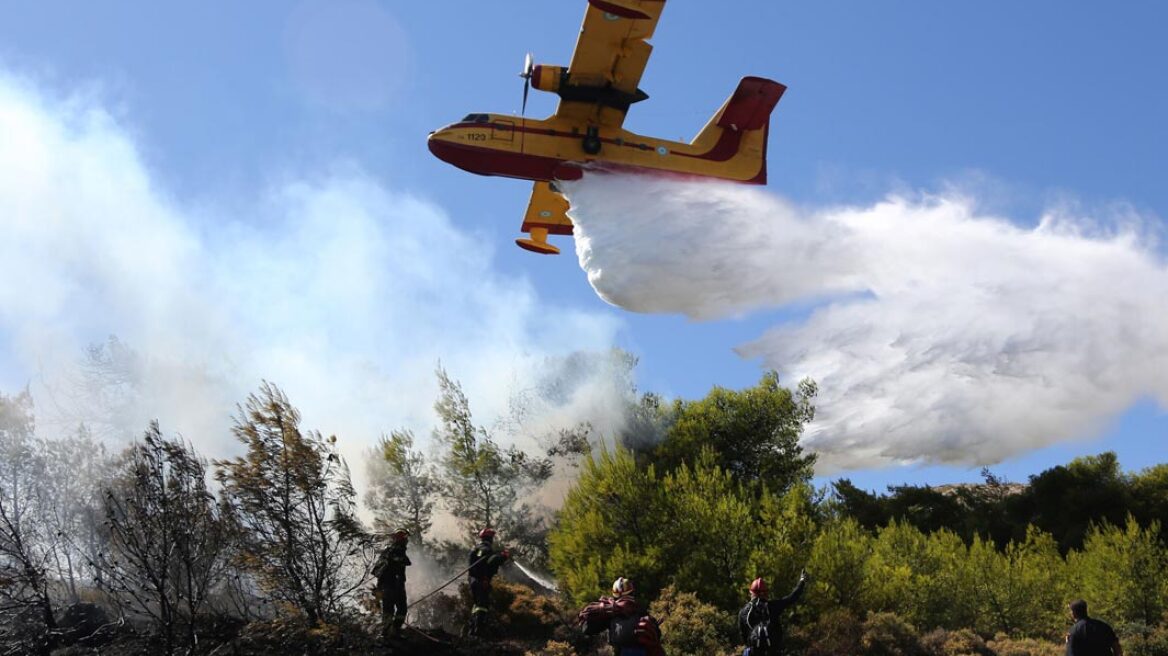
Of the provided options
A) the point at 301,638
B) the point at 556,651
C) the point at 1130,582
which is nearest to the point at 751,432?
the point at 1130,582

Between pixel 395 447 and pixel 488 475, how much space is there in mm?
2648

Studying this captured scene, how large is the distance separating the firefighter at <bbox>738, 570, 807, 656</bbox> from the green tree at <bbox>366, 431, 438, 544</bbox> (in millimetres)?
16433

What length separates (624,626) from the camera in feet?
24.9

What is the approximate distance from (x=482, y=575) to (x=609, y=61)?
37.5 ft

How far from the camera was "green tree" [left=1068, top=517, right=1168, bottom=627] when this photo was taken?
19.6 metres

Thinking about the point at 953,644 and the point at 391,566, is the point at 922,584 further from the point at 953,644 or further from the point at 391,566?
the point at 391,566

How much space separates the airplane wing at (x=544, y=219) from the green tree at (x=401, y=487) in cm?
640

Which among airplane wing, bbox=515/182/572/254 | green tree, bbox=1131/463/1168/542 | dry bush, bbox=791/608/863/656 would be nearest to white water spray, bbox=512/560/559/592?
airplane wing, bbox=515/182/572/254

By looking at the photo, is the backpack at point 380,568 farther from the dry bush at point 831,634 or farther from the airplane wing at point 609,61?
the airplane wing at point 609,61

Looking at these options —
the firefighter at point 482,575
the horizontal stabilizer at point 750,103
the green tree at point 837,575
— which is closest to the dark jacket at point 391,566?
the firefighter at point 482,575

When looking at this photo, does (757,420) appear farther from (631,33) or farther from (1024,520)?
(631,33)

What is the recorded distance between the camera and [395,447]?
2541cm

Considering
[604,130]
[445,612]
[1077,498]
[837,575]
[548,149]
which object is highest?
[604,130]

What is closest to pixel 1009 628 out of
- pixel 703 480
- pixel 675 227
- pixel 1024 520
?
pixel 703 480
